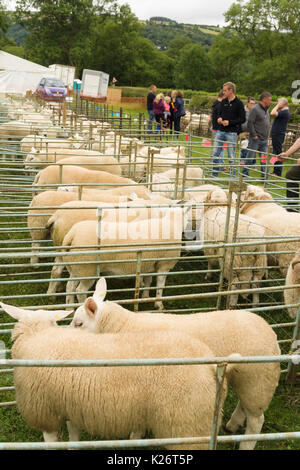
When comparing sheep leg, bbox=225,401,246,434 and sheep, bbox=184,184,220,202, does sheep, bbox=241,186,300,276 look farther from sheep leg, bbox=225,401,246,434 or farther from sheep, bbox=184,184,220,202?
sheep leg, bbox=225,401,246,434

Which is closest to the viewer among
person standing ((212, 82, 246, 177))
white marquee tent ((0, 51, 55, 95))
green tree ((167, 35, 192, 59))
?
person standing ((212, 82, 246, 177))

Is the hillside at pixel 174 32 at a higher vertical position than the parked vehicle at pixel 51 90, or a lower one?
higher

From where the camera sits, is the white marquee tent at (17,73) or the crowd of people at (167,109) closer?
the crowd of people at (167,109)

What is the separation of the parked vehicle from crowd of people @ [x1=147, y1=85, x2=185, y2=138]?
12581 millimetres

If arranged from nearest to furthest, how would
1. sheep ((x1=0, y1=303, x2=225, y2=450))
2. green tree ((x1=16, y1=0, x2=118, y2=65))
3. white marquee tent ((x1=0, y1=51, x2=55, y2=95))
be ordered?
sheep ((x1=0, y1=303, x2=225, y2=450)) → white marquee tent ((x1=0, y1=51, x2=55, y2=95)) → green tree ((x1=16, y1=0, x2=118, y2=65))

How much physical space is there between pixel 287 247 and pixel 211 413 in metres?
3.15

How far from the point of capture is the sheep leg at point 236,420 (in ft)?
10.4

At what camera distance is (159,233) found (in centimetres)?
496

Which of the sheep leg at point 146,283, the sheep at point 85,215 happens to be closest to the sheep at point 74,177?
the sheep at point 85,215

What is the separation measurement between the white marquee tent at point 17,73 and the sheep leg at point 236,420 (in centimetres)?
2992

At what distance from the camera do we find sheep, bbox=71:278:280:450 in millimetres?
2883

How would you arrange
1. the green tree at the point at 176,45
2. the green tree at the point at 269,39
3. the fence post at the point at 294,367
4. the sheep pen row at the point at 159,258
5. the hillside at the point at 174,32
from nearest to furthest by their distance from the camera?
the fence post at the point at 294,367 < the sheep pen row at the point at 159,258 < the green tree at the point at 269,39 < the green tree at the point at 176,45 < the hillside at the point at 174,32

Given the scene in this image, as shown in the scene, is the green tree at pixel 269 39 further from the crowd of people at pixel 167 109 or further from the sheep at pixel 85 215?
the sheep at pixel 85 215

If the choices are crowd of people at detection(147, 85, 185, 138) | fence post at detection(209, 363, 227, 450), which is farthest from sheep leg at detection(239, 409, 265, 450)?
crowd of people at detection(147, 85, 185, 138)
